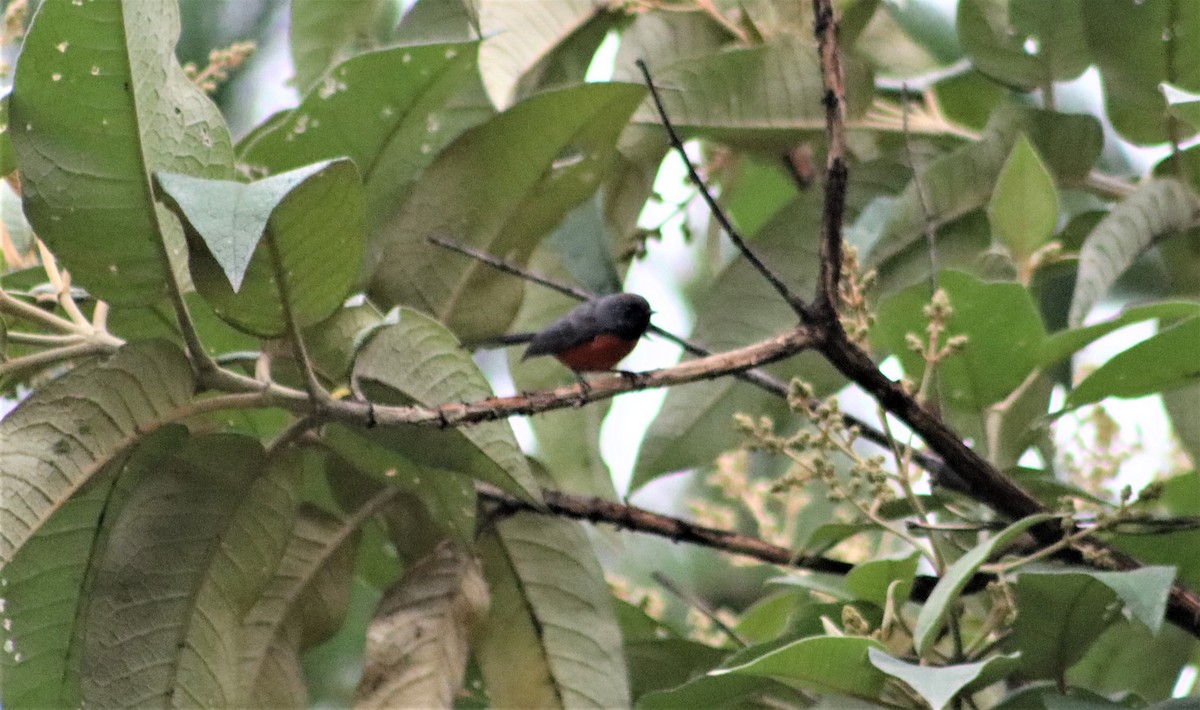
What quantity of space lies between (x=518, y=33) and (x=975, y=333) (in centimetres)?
73

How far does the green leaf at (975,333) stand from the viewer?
149 cm

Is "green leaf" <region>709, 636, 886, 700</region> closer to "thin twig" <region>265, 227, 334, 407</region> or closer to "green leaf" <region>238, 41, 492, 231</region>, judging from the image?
"thin twig" <region>265, 227, 334, 407</region>

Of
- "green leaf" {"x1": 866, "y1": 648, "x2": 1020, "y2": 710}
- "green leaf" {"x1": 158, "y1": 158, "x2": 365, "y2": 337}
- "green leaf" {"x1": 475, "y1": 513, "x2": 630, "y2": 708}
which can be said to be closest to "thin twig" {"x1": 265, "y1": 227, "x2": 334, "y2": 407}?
"green leaf" {"x1": 158, "y1": 158, "x2": 365, "y2": 337}

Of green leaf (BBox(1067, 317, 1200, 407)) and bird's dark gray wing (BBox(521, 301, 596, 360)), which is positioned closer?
green leaf (BBox(1067, 317, 1200, 407))

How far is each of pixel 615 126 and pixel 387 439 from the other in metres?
0.50

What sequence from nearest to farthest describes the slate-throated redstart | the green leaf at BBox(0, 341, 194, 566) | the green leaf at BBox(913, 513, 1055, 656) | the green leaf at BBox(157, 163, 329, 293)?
the green leaf at BBox(157, 163, 329, 293) → the green leaf at BBox(913, 513, 1055, 656) → the green leaf at BBox(0, 341, 194, 566) → the slate-throated redstart

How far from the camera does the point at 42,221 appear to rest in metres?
1.28

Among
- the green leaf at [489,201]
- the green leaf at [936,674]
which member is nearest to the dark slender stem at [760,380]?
the green leaf at [489,201]

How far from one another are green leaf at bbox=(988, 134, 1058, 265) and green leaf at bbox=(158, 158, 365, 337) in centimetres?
80

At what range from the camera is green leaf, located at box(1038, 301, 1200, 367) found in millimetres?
1424

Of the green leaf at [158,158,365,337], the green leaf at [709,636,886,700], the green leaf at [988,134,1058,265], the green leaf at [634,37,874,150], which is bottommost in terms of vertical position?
the green leaf at [709,636,886,700]

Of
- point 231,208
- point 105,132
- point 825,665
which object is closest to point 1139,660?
point 825,665

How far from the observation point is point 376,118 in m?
1.60

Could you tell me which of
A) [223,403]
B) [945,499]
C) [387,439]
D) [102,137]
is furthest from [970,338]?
[102,137]
